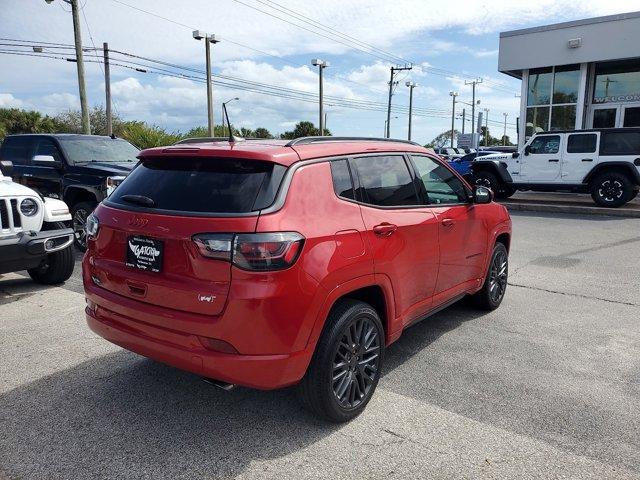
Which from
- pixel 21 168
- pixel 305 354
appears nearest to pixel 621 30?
pixel 21 168

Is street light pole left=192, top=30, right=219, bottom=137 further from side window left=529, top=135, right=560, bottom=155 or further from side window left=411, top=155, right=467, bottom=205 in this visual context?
side window left=411, top=155, right=467, bottom=205

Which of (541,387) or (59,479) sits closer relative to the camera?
(59,479)

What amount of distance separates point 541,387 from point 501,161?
12.7 meters

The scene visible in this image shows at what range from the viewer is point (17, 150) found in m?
9.86

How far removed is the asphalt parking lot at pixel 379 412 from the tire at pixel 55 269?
133 centimetres

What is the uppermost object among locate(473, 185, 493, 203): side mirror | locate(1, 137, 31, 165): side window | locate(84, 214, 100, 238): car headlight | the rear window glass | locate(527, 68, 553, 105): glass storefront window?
locate(527, 68, 553, 105): glass storefront window

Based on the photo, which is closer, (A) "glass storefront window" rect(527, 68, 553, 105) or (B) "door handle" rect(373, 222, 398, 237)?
(B) "door handle" rect(373, 222, 398, 237)

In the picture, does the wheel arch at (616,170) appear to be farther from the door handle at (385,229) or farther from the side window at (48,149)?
the side window at (48,149)

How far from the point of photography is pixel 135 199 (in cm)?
322

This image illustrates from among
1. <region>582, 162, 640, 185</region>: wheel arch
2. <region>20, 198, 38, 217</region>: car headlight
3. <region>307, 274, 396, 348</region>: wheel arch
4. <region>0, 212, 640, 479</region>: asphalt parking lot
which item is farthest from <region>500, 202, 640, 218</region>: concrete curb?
<region>20, 198, 38, 217</region>: car headlight

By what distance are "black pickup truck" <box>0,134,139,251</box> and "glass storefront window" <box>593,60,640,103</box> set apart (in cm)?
1782

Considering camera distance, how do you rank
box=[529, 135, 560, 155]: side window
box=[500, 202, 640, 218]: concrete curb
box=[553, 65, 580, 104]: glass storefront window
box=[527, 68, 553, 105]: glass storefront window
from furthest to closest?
box=[527, 68, 553, 105]: glass storefront window → box=[553, 65, 580, 104]: glass storefront window → box=[529, 135, 560, 155]: side window → box=[500, 202, 640, 218]: concrete curb

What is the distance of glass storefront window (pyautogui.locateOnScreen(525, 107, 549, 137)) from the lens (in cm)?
2095

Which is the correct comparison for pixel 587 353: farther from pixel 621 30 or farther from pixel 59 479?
pixel 621 30
